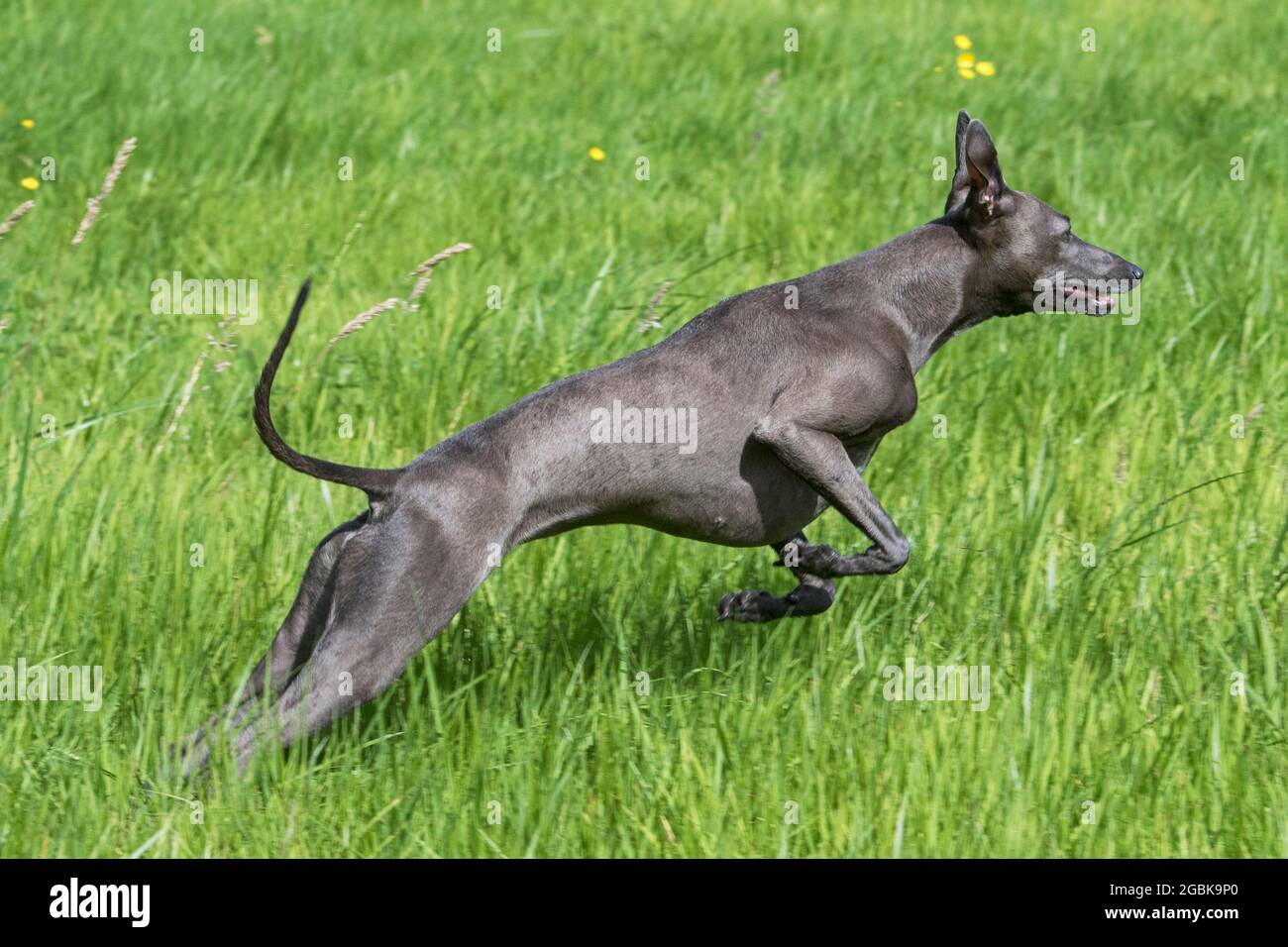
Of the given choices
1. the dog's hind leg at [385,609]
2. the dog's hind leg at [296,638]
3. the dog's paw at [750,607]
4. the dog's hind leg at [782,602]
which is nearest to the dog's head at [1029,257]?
the dog's hind leg at [782,602]

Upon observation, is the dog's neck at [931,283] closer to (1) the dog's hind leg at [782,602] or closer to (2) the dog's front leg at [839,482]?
(2) the dog's front leg at [839,482]

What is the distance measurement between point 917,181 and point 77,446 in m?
4.25

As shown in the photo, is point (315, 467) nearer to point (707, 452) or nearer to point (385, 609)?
point (385, 609)

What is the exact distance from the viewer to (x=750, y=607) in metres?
4.43

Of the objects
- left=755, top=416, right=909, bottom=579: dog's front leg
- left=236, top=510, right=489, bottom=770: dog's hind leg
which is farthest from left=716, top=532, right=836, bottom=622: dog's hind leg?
left=236, top=510, right=489, bottom=770: dog's hind leg

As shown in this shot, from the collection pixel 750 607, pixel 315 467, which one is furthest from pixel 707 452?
pixel 315 467

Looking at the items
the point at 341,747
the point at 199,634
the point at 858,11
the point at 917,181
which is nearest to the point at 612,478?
the point at 341,747

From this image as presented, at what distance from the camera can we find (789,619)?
473 centimetres

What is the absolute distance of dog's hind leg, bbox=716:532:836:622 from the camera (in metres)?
4.41

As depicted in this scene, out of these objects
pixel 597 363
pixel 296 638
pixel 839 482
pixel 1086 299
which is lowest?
pixel 296 638

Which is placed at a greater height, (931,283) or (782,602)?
(931,283)

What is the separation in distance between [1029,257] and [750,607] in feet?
3.61

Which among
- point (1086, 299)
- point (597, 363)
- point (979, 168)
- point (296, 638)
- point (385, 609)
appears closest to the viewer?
point (385, 609)

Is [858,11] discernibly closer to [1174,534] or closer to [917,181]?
[917,181]
